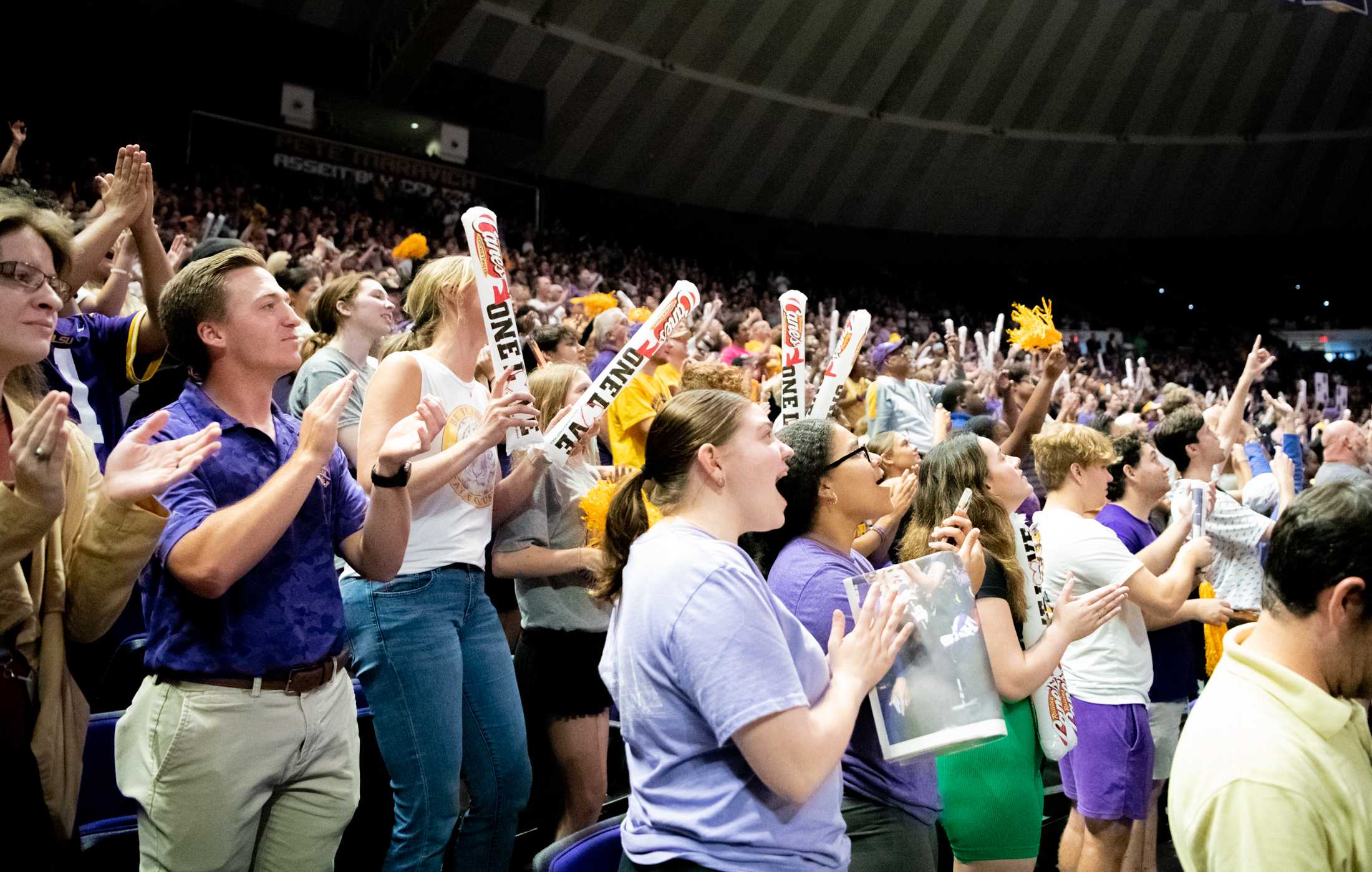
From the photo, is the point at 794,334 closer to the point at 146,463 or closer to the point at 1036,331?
the point at 1036,331

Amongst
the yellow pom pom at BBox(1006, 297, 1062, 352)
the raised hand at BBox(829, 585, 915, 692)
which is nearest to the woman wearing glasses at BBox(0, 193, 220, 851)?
the raised hand at BBox(829, 585, 915, 692)

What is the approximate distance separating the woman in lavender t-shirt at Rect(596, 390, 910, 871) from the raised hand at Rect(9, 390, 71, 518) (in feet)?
2.79

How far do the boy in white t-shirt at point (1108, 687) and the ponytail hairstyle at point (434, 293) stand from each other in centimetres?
193

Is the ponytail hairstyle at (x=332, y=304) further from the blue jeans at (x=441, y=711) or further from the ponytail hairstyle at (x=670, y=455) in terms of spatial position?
the ponytail hairstyle at (x=670, y=455)

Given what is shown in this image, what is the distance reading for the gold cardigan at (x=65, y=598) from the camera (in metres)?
1.58

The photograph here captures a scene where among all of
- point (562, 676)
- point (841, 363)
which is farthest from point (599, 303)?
point (562, 676)

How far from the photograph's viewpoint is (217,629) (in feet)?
5.75

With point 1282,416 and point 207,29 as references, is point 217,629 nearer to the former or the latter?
point 1282,416

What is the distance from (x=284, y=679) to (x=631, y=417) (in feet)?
7.33

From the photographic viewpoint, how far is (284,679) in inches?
70.6

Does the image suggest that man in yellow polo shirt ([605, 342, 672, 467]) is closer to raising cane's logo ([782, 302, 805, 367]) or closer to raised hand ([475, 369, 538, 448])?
raising cane's logo ([782, 302, 805, 367])

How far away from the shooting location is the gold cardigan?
62.2 inches

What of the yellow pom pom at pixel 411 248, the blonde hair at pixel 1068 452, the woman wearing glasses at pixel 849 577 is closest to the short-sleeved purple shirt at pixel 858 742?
the woman wearing glasses at pixel 849 577

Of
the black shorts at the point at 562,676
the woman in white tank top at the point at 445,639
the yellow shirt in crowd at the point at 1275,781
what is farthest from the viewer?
the black shorts at the point at 562,676
